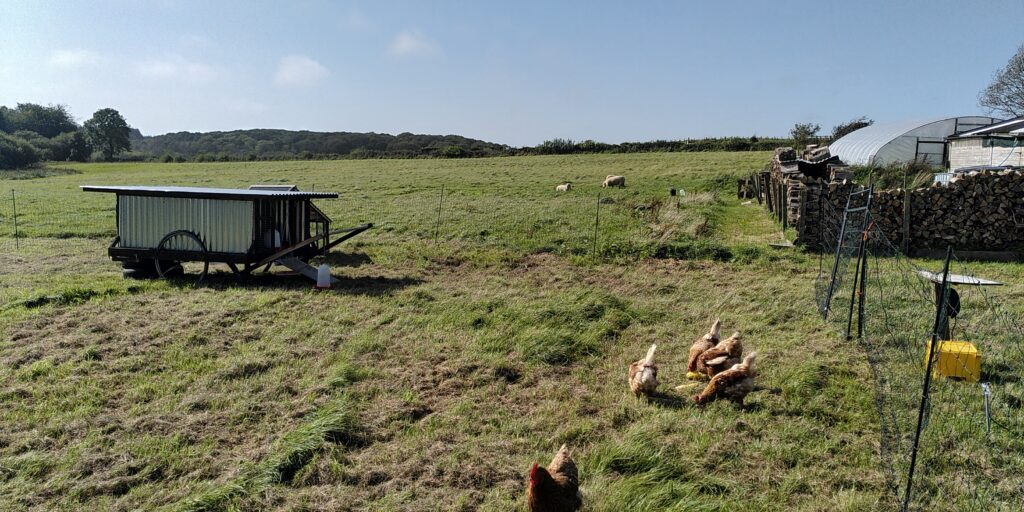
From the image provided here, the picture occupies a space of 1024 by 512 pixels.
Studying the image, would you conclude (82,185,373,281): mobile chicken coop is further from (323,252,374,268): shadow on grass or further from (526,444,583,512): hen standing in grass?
(526,444,583,512): hen standing in grass

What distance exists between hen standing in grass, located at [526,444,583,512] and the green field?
251mm

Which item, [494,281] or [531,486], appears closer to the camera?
[531,486]

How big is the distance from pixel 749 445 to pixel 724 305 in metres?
4.66

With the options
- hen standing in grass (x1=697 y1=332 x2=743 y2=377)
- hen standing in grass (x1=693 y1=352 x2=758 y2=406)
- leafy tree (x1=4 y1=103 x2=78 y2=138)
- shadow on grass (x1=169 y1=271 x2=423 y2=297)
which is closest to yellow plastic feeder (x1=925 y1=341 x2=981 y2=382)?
hen standing in grass (x1=697 y1=332 x2=743 y2=377)

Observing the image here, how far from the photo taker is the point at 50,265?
13094 mm

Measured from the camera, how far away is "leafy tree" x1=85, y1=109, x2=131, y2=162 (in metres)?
92.6

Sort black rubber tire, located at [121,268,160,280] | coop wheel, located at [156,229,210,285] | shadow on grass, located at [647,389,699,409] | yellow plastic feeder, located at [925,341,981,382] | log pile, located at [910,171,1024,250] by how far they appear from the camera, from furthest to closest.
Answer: log pile, located at [910,171,1024,250], black rubber tire, located at [121,268,160,280], coop wheel, located at [156,229,210,285], yellow plastic feeder, located at [925,341,981,382], shadow on grass, located at [647,389,699,409]

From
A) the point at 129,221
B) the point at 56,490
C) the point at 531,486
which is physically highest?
the point at 129,221

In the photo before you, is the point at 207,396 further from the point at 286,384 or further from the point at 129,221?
the point at 129,221

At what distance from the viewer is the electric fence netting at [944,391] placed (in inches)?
163

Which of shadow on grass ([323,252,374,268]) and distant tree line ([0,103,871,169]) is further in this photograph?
distant tree line ([0,103,871,169])

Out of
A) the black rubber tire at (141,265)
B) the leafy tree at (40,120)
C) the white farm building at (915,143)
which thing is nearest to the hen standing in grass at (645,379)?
the black rubber tire at (141,265)

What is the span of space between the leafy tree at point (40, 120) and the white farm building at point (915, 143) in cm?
12114

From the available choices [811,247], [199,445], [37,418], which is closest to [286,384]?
[199,445]
